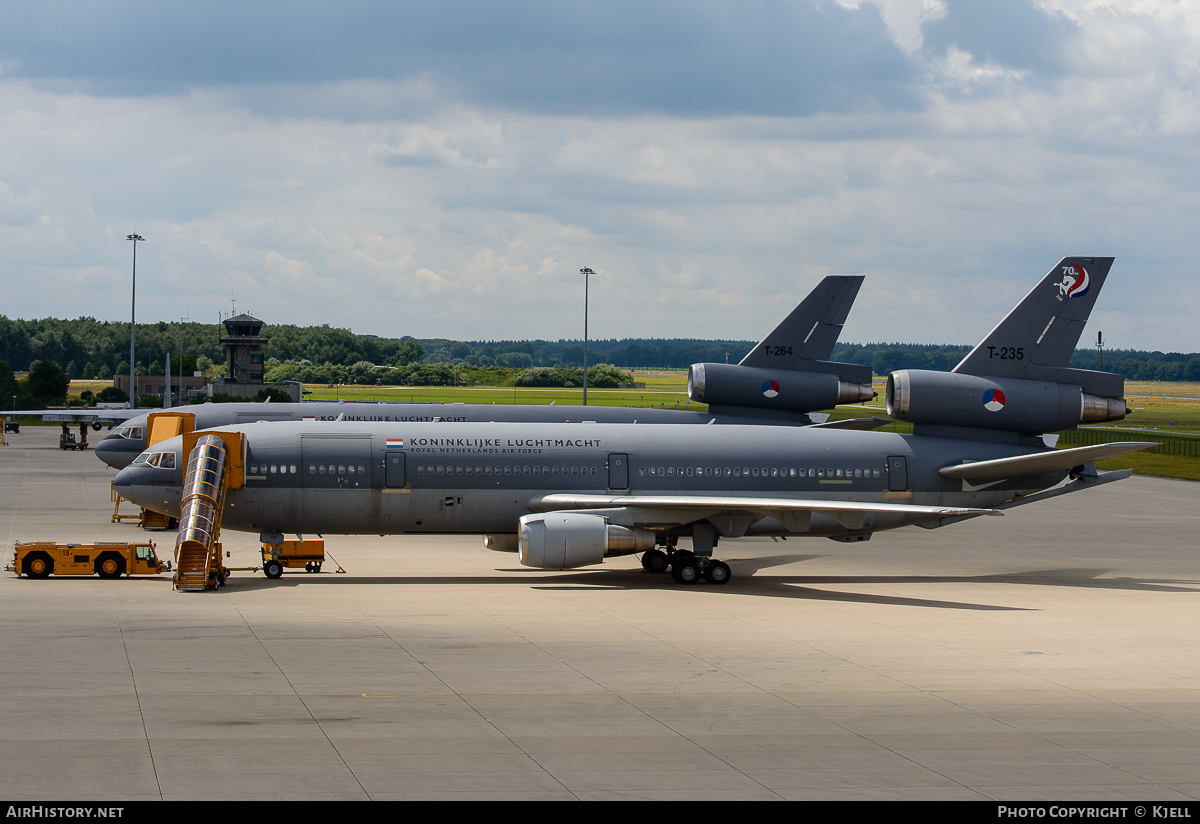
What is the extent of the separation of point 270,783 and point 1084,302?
31166mm

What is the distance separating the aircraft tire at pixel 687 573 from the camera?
34.6m

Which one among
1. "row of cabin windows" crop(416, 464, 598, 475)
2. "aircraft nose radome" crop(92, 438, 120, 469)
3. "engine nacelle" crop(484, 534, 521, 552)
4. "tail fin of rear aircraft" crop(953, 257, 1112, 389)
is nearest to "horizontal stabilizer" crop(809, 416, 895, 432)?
"tail fin of rear aircraft" crop(953, 257, 1112, 389)

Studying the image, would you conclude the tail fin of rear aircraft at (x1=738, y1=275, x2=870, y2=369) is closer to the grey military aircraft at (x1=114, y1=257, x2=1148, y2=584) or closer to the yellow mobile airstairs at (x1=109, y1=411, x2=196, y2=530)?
the grey military aircraft at (x1=114, y1=257, x2=1148, y2=584)

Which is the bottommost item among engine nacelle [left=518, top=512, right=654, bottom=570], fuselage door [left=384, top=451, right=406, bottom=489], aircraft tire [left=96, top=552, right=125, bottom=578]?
aircraft tire [left=96, top=552, right=125, bottom=578]

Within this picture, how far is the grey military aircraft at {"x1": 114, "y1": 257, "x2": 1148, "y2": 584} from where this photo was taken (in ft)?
112

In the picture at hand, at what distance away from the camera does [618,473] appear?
117 ft

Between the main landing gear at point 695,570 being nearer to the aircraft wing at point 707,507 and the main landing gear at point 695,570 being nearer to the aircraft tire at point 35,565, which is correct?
the aircraft wing at point 707,507

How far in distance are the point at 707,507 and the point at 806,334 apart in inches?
573

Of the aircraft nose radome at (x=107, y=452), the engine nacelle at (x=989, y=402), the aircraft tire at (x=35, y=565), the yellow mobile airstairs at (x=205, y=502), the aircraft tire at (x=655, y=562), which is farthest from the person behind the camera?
the aircraft nose radome at (x=107, y=452)

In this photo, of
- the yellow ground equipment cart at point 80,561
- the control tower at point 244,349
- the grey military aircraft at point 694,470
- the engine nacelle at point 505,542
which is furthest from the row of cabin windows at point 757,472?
the control tower at point 244,349

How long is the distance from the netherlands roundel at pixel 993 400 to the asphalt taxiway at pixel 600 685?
18.1 feet

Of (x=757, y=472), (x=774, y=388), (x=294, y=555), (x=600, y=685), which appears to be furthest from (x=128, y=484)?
(x=774, y=388)

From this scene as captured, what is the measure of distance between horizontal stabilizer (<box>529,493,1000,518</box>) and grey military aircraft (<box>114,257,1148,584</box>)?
0.24ft
